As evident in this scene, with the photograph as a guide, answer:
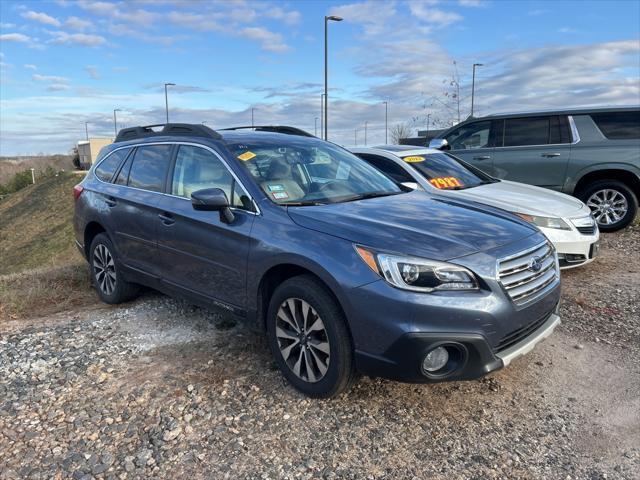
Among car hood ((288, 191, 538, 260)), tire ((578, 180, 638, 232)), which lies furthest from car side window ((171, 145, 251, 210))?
tire ((578, 180, 638, 232))

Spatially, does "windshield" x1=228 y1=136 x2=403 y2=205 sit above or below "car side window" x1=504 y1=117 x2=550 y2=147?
below

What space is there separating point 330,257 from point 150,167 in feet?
7.81

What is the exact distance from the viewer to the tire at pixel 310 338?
10.1 ft

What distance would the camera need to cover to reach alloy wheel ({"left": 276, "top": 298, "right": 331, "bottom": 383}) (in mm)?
3193

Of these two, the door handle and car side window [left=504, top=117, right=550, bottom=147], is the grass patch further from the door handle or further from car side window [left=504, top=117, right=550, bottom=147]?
the door handle

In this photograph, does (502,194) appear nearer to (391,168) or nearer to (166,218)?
(391,168)

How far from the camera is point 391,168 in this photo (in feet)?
22.6

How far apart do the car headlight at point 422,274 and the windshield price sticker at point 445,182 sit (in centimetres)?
372

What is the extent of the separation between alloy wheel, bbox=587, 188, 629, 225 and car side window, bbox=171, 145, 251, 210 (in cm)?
640

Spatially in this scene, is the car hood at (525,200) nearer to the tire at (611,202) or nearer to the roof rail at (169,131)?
the tire at (611,202)

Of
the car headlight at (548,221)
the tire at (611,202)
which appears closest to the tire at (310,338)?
the car headlight at (548,221)

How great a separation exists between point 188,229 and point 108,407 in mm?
1375

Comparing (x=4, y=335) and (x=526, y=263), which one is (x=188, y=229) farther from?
(x=526, y=263)

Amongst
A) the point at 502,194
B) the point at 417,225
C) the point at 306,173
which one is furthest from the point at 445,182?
the point at 417,225
